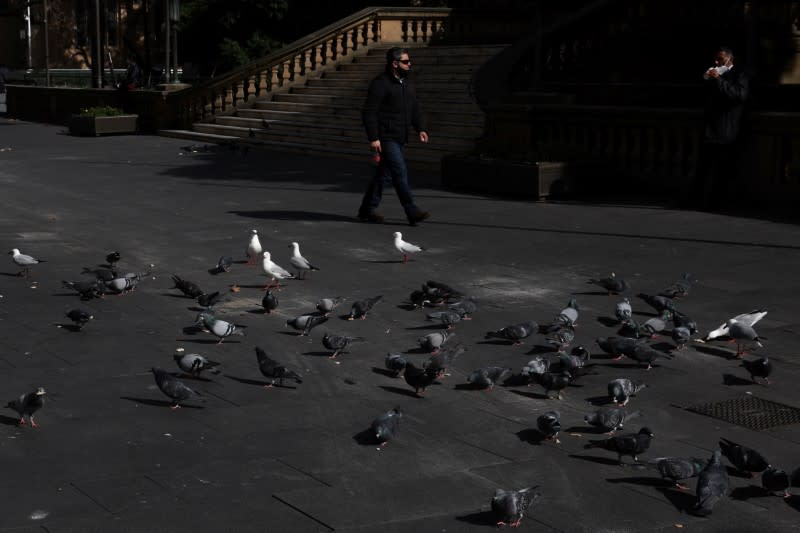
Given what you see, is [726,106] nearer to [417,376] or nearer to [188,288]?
[188,288]

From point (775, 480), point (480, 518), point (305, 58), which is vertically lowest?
point (480, 518)

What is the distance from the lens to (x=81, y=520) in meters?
6.00

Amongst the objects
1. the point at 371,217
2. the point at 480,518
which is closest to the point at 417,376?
the point at 480,518

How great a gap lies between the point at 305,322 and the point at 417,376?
2.02 m

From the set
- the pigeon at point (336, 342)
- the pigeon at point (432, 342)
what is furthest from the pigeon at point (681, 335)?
the pigeon at point (336, 342)

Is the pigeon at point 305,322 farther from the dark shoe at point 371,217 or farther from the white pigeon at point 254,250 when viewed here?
the dark shoe at point 371,217

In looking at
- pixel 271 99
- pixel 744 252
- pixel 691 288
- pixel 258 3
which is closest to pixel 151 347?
pixel 691 288

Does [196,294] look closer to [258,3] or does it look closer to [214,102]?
[214,102]

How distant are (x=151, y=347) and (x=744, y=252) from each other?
7053 mm

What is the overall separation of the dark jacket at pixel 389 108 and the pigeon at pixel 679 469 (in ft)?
30.5

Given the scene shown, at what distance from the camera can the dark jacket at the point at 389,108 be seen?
50.2 ft

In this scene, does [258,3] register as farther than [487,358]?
Yes

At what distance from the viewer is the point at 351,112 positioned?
28.0 metres

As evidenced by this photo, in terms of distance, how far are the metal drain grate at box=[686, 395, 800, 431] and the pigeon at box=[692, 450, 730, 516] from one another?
1.55 meters
